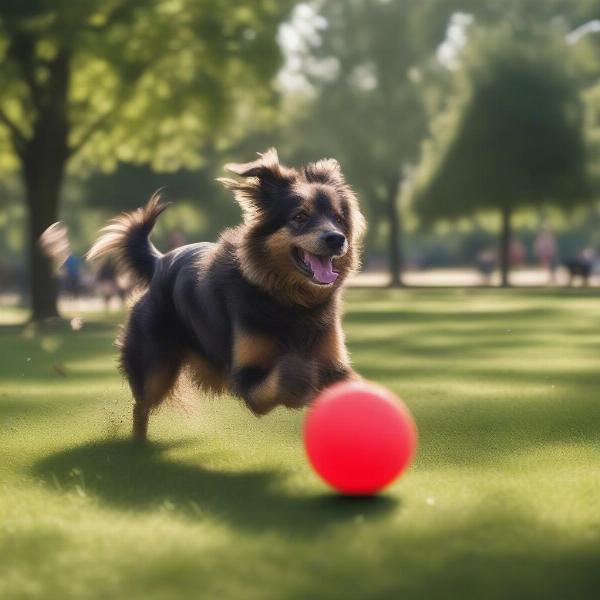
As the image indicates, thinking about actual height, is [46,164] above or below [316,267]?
above

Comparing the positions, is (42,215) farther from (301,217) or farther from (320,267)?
(320,267)

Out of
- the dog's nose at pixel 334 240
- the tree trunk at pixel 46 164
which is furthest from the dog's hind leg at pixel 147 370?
the tree trunk at pixel 46 164

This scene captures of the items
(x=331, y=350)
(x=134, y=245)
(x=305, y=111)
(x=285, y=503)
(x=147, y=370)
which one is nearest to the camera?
(x=285, y=503)

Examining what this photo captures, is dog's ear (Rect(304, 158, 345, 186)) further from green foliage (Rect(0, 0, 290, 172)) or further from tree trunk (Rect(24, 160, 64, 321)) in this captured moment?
tree trunk (Rect(24, 160, 64, 321))

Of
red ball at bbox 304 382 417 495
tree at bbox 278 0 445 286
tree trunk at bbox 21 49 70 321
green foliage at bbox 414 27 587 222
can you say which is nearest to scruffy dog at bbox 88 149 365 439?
red ball at bbox 304 382 417 495

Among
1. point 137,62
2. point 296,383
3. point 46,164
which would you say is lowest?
point 296,383

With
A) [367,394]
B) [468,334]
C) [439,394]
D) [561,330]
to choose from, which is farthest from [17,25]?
[367,394]

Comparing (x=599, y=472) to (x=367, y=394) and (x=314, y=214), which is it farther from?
(x=314, y=214)

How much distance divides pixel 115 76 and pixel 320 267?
16345 millimetres

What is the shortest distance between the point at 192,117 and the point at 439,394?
52.0ft

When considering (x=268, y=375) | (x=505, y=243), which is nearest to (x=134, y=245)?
(x=268, y=375)

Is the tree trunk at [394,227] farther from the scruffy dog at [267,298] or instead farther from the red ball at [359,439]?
the red ball at [359,439]

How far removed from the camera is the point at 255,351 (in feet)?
20.3

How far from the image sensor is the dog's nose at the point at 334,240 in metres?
6.11
